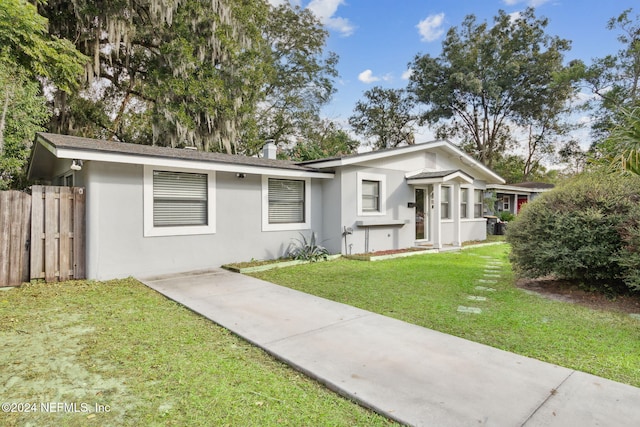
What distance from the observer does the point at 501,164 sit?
3491cm

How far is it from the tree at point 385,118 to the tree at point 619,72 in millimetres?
12559

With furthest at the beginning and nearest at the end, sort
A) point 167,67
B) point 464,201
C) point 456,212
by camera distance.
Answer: point 167,67, point 464,201, point 456,212

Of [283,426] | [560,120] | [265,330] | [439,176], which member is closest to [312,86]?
[439,176]

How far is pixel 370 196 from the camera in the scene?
1073cm

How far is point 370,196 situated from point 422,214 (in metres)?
3.00

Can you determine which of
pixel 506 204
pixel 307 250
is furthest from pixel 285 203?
pixel 506 204

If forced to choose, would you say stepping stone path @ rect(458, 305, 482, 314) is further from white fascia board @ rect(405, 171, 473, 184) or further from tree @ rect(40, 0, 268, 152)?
tree @ rect(40, 0, 268, 152)

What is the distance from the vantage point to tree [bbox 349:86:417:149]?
3028cm

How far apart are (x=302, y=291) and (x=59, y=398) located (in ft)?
12.5

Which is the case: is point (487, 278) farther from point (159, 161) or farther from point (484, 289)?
point (159, 161)

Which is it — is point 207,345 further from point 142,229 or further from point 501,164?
point 501,164

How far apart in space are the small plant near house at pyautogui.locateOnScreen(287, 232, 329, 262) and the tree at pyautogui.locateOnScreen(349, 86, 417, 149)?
2337 cm

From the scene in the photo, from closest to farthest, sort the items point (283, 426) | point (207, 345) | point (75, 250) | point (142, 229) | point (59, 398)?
1. point (283, 426)
2. point (59, 398)
3. point (207, 345)
4. point (75, 250)
5. point (142, 229)

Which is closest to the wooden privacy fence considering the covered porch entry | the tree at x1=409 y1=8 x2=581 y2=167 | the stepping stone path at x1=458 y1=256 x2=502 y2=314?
the stepping stone path at x1=458 y1=256 x2=502 y2=314
